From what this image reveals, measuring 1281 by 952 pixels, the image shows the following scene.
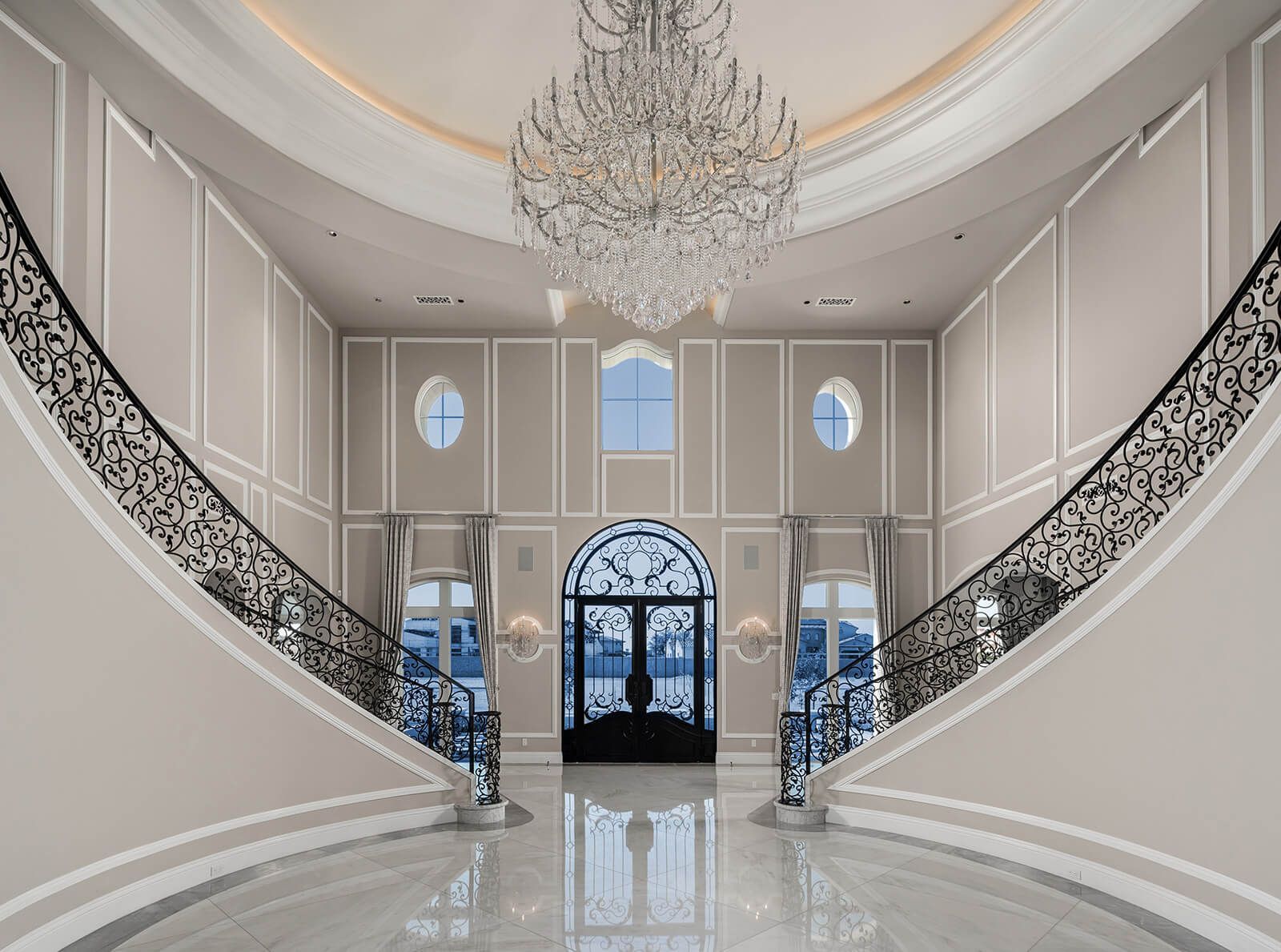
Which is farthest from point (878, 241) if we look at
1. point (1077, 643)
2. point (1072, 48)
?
point (1077, 643)

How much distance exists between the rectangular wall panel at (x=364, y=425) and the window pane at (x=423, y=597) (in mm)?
1065

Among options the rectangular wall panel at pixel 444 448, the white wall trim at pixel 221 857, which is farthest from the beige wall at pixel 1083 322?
the white wall trim at pixel 221 857

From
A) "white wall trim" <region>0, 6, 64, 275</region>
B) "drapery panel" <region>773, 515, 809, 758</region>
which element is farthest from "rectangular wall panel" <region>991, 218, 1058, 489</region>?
"white wall trim" <region>0, 6, 64, 275</region>

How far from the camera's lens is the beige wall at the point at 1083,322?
21.0 feet

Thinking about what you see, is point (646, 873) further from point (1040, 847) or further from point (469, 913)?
point (1040, 847)

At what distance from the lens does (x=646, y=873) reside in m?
6.80

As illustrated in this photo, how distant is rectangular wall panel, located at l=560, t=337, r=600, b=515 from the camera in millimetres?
12219

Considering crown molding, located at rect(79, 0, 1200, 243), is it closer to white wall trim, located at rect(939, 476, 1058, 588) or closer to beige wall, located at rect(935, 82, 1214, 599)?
beige wall, located at rect(935, 82, 1214, 599)

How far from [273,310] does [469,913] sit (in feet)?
20.4

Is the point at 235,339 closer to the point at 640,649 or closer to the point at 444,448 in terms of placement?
the point at 444,448

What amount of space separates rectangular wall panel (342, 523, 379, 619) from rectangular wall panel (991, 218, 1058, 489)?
7201mm

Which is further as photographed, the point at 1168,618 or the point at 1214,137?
the point at 1214,137

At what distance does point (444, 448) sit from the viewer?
40.1 ft

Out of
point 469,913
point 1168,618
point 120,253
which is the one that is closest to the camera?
point 1168,618
